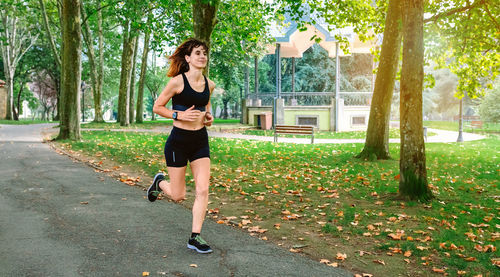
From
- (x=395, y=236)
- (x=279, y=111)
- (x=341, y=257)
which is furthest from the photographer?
(x=279, y=111)

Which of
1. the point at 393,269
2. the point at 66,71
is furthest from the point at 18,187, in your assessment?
the point at 66,71

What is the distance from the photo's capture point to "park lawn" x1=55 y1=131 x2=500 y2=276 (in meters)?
4.76

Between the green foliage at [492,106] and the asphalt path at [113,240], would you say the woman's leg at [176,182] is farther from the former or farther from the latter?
the green foliage at [492,106]

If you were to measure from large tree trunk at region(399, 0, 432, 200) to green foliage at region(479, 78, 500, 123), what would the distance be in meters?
35.2

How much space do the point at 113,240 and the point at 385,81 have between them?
915 cm

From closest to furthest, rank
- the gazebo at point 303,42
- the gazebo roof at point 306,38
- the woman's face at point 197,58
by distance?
1. the woman's face at point 197,58
2. the gazebo roof at point 306,38
3. the gazebo at point 303,42

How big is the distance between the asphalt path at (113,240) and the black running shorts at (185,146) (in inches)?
39.7

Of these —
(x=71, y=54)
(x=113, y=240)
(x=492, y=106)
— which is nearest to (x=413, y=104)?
(x=113, y=240)

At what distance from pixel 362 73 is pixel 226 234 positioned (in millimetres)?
44742

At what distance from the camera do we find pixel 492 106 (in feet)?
125

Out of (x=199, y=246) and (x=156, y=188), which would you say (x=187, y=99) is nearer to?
(x=156, y=188)

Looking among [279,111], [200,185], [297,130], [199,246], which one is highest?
[279,111]

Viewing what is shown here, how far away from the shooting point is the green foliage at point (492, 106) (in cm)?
3747

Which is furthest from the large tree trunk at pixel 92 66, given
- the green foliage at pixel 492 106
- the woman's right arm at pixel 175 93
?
the green foliage at pixel 492 106
